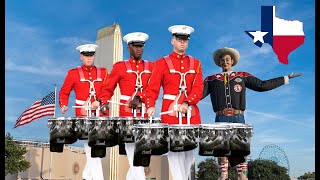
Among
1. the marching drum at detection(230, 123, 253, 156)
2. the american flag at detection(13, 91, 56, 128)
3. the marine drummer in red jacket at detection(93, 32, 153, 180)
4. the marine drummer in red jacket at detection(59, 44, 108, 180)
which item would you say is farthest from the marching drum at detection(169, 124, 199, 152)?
the american flag at detection(13, 91, 56, 128)

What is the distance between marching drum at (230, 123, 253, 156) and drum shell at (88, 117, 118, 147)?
2.20 m

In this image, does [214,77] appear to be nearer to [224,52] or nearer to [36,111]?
[224,52]

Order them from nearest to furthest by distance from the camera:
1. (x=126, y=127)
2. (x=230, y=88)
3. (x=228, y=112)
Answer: (x=126, y=127)
(x=228, y=112)
(x=230, y=88)

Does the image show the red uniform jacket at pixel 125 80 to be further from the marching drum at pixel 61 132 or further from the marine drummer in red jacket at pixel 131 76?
the marching drum at pixel 61 132

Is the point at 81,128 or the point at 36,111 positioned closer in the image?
the point at 81,128

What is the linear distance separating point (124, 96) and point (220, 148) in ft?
8.79

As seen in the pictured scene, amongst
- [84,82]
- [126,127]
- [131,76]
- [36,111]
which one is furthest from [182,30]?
[36,111]

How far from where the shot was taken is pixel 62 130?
9.00 meters

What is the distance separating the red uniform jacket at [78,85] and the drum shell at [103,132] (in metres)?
1.72

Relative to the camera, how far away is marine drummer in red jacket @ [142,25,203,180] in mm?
7574

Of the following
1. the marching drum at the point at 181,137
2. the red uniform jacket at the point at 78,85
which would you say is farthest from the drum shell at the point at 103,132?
the red uniform jacket at the point at 78,85

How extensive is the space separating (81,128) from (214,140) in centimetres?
295

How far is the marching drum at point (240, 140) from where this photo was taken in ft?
23.2

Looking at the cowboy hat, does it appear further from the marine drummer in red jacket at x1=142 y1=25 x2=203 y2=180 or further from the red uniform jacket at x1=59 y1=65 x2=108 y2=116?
the red uniform jacket at x1=59 y1=65 x2=108 y2=116
